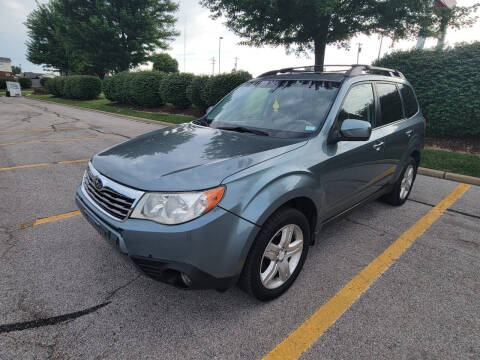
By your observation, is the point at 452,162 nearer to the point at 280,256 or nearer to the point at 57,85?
the point at 280,256

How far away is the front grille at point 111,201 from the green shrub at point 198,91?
11435 millimetres

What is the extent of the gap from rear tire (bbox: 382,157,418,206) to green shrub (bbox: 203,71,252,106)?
8966 millimetres

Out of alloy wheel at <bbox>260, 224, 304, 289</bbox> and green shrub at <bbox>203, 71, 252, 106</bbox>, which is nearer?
alloy wheel at <bbox>260, 224, 304, 289</bbox>

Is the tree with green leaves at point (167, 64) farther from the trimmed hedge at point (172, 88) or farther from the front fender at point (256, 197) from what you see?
the front fender at point (256, 197)

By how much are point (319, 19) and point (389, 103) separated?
9.09 metres

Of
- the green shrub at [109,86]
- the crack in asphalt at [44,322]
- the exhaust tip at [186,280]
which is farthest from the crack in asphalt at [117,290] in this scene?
the green shrub at [109,86]

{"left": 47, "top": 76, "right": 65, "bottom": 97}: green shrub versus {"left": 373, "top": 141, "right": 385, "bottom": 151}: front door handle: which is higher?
{"left": 47, "top": 76, "right": 65, "bottom": 97}: green shrub

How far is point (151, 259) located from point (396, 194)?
3.55 meters

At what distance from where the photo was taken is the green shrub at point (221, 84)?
12312mm

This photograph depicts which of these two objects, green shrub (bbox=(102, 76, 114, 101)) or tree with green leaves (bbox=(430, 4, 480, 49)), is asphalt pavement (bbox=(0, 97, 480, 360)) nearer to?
tree with green leaves (bbox=(430, 4, 480, 49))

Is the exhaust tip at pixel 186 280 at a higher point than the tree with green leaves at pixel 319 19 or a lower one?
lower

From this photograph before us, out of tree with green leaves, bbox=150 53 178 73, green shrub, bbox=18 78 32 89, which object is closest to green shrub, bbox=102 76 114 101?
green shrub, bbox=18 78 32 89

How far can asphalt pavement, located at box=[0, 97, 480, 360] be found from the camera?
1.91 m

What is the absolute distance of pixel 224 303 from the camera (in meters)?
2.30
